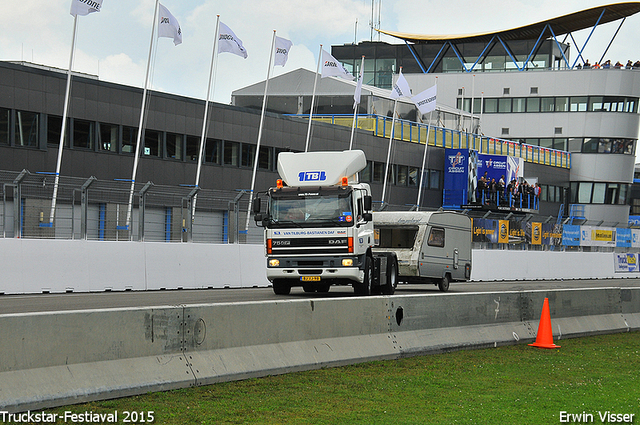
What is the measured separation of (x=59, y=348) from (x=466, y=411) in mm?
3691

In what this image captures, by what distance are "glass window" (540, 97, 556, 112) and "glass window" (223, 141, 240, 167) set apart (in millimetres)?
44446

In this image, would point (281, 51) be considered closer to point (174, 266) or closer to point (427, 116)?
point (174, 266)

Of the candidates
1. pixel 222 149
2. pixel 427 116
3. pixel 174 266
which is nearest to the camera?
pixel 174 266

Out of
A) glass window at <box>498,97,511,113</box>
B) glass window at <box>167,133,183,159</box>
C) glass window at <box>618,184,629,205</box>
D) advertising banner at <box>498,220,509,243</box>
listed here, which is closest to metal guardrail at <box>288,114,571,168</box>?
glass window at <box>618,184,629,205</box>

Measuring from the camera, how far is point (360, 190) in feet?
64.9

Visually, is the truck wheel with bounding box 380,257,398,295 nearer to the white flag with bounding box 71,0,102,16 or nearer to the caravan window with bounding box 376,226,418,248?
the caravan window with bounding box 376,226,418,248

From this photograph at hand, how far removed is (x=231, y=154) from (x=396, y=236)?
18.3 metres

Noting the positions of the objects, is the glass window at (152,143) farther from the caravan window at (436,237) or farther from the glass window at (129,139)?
the caravan window at (436,237)

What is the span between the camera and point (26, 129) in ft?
106

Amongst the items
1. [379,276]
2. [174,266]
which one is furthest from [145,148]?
[379,276]

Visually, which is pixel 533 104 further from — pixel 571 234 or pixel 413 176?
pixel 571 234

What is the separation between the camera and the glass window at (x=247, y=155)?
1683 inches

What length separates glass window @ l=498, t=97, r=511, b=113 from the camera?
260 feet

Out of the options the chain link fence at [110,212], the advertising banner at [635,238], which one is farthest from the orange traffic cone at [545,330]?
the advertising banner at [635,238]
